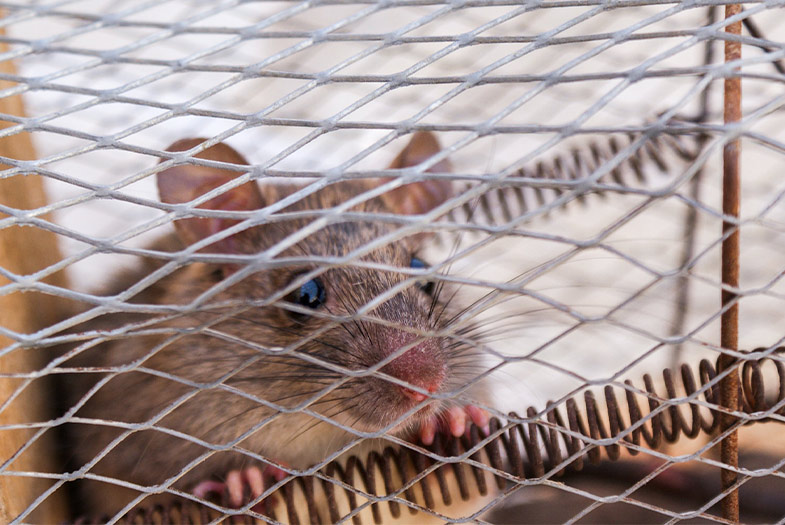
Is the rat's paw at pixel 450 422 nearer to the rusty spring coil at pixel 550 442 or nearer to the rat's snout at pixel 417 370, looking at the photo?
the rat's snout at pixel 417 370

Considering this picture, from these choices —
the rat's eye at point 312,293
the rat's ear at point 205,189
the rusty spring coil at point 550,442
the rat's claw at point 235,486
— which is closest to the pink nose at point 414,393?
the rusty spring coil at point 550,442

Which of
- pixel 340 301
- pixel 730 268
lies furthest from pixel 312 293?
pixel 730 268

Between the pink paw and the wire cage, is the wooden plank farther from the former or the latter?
the pink paw

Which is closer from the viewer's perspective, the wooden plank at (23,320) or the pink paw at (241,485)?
the wooden plank at (23,320)

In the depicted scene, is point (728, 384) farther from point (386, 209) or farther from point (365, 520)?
point (386, 209)

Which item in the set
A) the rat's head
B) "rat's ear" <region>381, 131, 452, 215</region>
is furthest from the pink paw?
"rat's ear" <region>381, 131, 452, 215</region>
